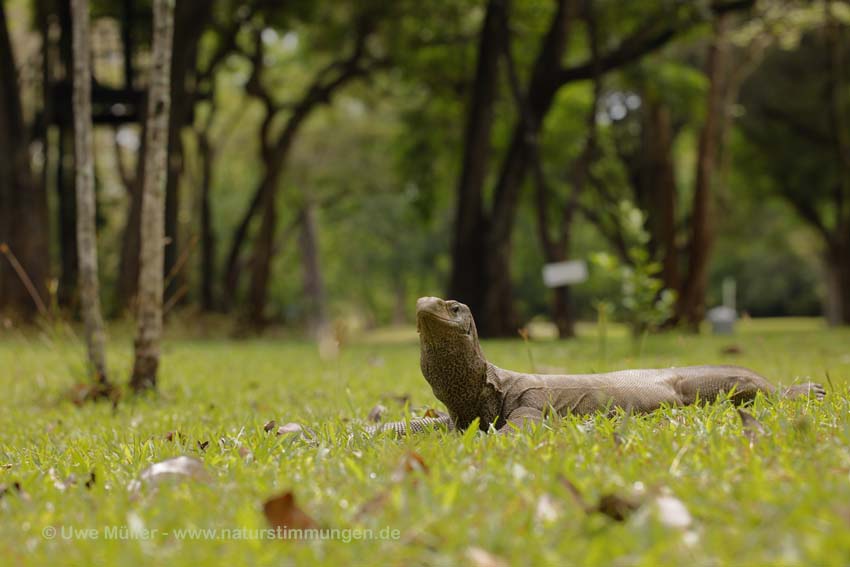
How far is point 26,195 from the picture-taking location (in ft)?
56.3

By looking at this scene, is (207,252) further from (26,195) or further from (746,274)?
(746,274)

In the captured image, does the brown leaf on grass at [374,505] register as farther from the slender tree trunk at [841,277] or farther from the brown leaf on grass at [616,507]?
the slender tree trunk at [841,277]

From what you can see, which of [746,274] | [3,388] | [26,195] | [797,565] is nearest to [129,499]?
[797,565]

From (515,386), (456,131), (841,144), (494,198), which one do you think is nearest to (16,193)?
(494,198)

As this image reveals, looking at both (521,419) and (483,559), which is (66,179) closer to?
(521,419)

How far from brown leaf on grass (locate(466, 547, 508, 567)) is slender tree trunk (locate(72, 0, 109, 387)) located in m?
5.36

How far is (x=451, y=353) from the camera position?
3.82m

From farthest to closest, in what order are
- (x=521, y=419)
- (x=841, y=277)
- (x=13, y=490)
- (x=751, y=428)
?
(x=841, y=277), (x=521, y=419), (x=751, y=428), (x=13, y=490)

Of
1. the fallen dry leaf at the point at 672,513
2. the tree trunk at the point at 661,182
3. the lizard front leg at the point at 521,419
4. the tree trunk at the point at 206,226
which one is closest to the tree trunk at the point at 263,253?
the tree trunk at the point at 206,226

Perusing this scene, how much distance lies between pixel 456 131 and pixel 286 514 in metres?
20.9

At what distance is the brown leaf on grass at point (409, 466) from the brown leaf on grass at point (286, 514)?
35cm

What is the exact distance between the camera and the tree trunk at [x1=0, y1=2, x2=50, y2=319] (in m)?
16.7

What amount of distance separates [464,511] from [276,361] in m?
8.62

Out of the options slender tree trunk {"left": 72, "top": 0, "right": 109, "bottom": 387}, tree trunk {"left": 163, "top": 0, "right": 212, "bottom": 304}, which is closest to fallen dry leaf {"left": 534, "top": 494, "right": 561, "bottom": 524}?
slender tree trunk {"left": 72, "top": 0, "right": 109, "bottom": 387}
